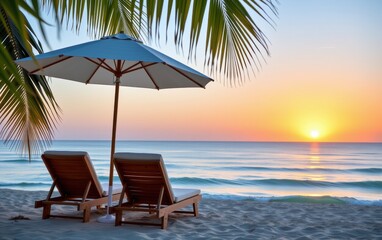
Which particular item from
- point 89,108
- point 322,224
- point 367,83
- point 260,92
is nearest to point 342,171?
point 367,83

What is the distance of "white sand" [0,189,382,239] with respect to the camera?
4.56 metres

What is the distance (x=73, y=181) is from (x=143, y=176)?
33.8 inches

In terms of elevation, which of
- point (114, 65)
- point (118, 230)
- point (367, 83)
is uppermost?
point (367, 83)

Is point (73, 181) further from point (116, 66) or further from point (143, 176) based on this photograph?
point (116, 66)

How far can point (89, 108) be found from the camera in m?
36.0

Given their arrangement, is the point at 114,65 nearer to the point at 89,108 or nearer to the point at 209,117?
the point at 89,108

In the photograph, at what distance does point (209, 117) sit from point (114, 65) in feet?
116

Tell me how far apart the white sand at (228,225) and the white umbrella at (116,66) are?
548mm

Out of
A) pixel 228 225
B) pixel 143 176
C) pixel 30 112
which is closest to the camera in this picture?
pixel 143 176

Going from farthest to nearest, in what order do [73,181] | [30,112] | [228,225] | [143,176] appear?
[228,225] < [73,181] < [30,112] < [143,176]

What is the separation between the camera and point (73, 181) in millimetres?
5121

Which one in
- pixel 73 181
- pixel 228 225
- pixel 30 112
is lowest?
pixel 228 225

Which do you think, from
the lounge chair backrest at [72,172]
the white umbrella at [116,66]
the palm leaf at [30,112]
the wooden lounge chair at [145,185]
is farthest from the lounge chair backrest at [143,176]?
the palm leaf at [30,112]

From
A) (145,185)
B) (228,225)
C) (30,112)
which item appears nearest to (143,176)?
(145,185)
